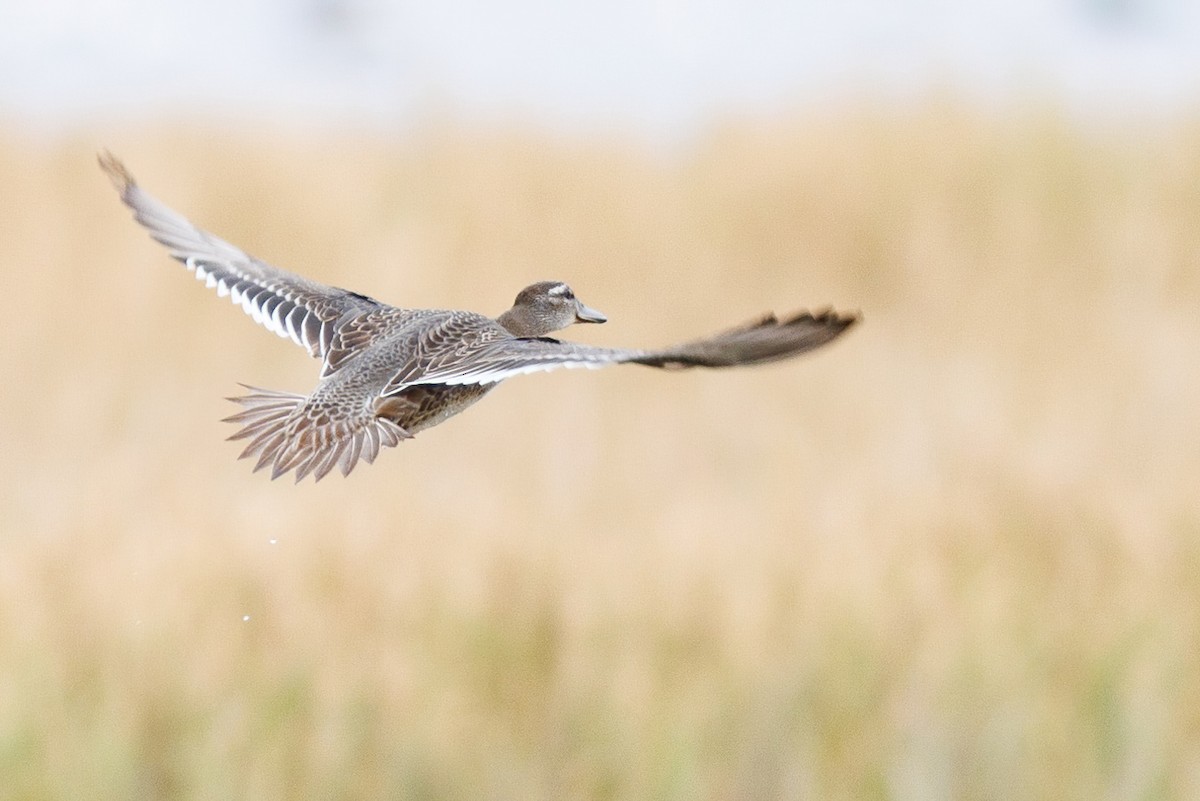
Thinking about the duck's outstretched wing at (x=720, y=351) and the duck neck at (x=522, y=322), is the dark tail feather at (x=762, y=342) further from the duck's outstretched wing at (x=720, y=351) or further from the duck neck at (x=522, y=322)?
the duck neck at (x=522, y=322)

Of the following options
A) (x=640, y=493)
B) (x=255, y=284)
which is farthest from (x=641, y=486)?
(x=255, y=284)

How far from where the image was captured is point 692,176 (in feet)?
21.9

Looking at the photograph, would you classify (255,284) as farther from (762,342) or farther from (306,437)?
(762,342)

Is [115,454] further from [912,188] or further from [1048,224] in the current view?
[1048,224]

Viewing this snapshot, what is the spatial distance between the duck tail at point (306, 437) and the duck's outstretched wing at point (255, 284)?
0.21 m

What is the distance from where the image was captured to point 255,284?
204 cm

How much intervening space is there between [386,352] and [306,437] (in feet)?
0.60

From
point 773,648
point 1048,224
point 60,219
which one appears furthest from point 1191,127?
point 60,219

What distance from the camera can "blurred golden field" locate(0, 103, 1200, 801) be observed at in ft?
13.0

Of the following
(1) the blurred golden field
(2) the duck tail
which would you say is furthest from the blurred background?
(2) the duck tail

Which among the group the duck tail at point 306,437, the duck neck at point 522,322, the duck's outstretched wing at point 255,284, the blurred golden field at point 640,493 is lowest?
the duck tail at point 306,437

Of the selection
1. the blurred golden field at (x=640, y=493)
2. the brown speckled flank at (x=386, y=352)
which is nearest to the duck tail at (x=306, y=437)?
the brown speckled flank at (x=386, y=352)

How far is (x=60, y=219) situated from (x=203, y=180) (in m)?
0.68

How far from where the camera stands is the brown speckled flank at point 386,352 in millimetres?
1395
